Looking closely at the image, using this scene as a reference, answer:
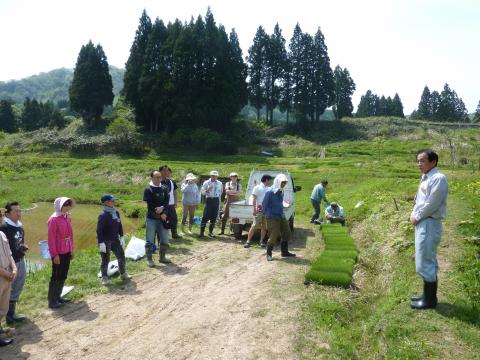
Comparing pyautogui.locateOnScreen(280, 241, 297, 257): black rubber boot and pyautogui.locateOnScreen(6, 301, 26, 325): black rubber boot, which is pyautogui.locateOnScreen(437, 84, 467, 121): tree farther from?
pyautogui.locateOnScreen(6, 301, 26, 325): black rubber boot

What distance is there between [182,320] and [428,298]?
362cm

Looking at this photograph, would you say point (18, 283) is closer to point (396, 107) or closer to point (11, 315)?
point (11, 315)

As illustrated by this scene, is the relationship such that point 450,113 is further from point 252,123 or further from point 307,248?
point 307,248

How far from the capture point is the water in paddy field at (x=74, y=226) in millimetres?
14164

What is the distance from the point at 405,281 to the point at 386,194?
8.57 meters

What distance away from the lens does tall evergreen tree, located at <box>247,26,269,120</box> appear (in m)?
63.8

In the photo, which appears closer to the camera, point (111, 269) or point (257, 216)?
point (111, 269)

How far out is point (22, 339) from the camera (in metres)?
5.76

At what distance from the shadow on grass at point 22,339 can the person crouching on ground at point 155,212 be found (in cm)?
326

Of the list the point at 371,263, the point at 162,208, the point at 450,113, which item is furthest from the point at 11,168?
the point at 450,113

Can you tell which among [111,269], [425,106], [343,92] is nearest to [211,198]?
[111,269]

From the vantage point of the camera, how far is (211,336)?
19.2 feet

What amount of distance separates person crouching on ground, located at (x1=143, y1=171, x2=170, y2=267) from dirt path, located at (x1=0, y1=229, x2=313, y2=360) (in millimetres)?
652

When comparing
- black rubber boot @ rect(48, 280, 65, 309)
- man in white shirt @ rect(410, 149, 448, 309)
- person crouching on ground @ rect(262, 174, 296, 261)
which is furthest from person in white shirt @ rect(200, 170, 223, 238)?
man in white shirt @ rect(410, 149, 448, 309)
